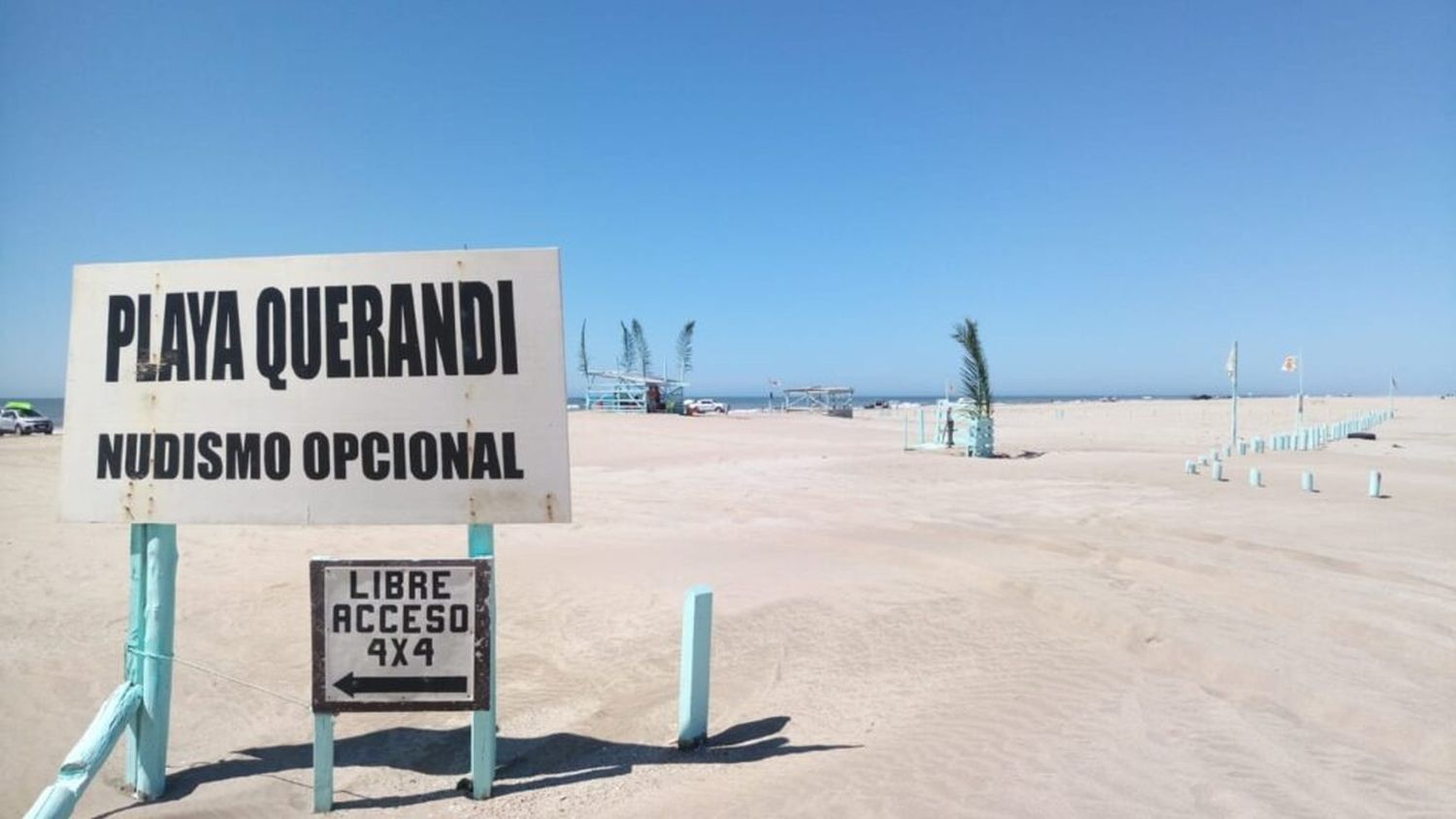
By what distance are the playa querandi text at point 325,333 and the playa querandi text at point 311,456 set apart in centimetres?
30

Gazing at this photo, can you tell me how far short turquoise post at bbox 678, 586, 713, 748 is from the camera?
14.6ft

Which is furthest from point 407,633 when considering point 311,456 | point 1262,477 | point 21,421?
point 21,421

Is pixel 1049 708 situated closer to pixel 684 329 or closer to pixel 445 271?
pixel 445 271

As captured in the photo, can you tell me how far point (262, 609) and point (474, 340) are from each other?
17.4ft

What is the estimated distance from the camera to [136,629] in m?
3.94

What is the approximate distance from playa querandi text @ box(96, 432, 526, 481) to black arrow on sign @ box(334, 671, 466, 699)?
3.10ft

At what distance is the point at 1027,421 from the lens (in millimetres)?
48625

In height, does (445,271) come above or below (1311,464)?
above

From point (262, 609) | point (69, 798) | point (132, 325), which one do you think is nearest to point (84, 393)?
point (132, 325)

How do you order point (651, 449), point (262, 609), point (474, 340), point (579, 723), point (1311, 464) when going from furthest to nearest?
point (651, 449) → point (1311, 464) → point (262, 609) → point (579, 723) → point (474, 340)

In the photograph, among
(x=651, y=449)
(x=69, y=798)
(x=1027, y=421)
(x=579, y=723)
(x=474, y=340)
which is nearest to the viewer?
(x=69, y=798)

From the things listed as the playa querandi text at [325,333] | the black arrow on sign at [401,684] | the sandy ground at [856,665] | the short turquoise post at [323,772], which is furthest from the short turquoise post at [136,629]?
the black arrow on sign at [401,684]

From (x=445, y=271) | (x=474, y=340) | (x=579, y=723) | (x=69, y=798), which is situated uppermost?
(x=445, y=271)

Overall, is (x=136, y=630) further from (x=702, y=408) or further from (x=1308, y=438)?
(x=702, y=408)
